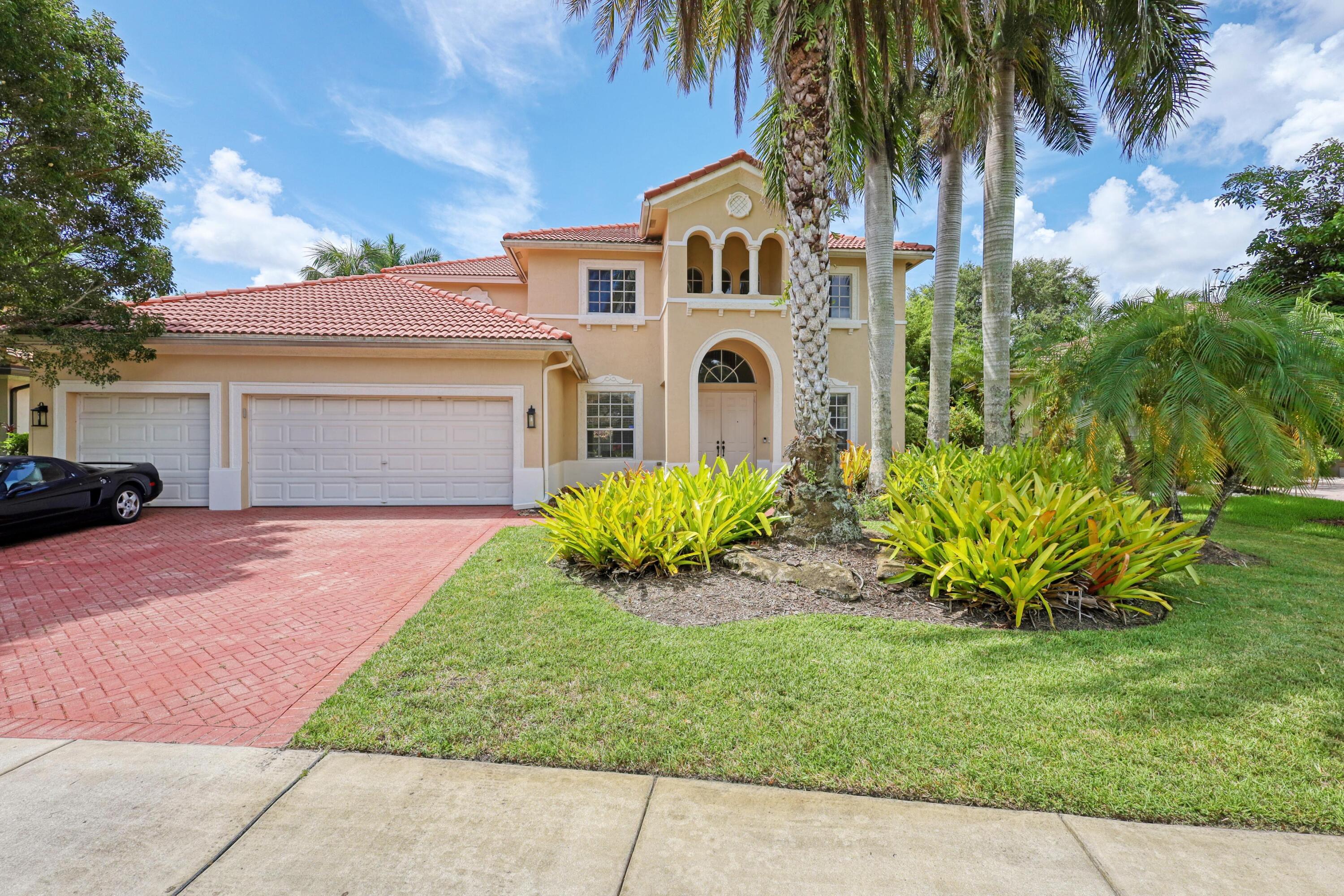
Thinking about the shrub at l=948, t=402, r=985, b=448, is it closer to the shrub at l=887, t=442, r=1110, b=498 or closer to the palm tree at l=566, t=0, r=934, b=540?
the shrub at l=887, t=442, r=1110, b=498

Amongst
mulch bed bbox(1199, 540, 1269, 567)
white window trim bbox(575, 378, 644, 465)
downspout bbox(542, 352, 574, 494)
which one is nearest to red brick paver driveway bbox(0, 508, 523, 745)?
downspout bbox(542, 352, 574, 494)

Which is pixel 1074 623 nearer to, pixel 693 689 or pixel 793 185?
pixel 693 689

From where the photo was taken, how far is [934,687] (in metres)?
4.07

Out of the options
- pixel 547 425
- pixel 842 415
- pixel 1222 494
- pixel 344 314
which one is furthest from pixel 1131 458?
pixel 344 314

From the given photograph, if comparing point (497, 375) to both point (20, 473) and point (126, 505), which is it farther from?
point (20, 473)

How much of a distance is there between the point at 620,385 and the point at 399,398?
581cm

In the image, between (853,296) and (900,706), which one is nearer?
(900,706)

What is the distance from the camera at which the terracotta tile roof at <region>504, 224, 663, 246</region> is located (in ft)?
51.4

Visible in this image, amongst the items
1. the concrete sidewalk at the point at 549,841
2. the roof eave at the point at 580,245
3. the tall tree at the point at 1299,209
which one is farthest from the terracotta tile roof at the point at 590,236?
the tall tree at the point at 1299,209

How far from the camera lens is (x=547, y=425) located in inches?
504

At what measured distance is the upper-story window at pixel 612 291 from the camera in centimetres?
1642

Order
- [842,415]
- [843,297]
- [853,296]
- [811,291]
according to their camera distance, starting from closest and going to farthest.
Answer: [811,291] < [853,296] < [843,297] < [842,415]

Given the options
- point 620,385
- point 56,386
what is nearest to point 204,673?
point 56,386

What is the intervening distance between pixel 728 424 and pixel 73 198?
14.0 metres
